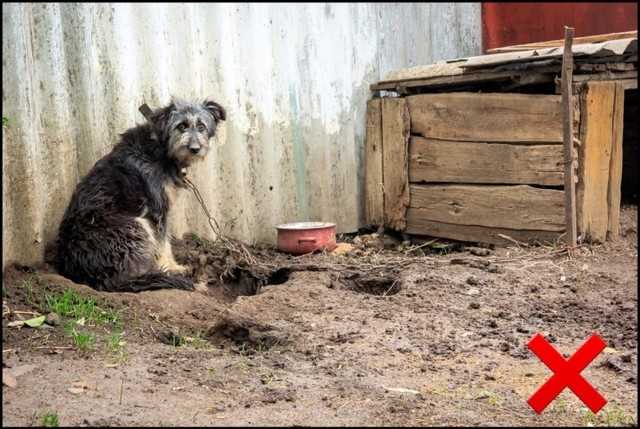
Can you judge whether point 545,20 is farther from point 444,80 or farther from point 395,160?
point 395,160

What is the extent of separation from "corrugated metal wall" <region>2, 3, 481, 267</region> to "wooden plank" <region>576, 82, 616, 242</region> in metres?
2.57

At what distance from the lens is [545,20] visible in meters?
10.3

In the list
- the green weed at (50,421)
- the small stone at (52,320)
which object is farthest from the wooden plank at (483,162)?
the green weed at (50,421)

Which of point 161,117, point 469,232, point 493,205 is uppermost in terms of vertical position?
point 161,117

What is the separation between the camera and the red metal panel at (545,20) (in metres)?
9.97

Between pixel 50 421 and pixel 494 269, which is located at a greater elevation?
pixel 50 421

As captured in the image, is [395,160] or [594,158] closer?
[594,158]

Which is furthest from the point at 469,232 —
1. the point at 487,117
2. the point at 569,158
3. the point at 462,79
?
→ the point at 462,79

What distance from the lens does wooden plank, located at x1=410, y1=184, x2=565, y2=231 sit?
23.6 feet

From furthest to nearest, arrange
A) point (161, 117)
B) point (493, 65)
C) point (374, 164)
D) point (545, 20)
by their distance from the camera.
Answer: point (545, 20), point (374, 164), point (493, 65), point (161, 117)

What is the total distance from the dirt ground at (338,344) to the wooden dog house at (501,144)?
1.59ft

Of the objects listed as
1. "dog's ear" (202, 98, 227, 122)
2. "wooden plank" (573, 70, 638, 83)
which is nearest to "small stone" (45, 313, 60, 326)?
"dog's ear" (202, 98, 227, 122)

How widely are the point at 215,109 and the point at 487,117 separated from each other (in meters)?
2.58

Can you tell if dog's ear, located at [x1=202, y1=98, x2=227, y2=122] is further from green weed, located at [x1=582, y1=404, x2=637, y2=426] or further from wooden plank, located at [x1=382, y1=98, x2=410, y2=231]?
green weed, located at [x1=582, y1=404, x2=637, y2=426]
